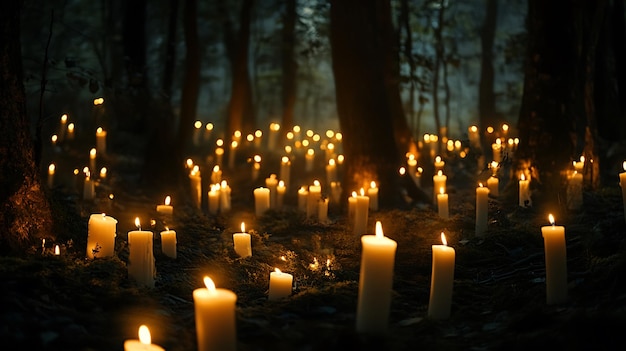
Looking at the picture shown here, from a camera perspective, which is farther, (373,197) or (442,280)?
(373,197)

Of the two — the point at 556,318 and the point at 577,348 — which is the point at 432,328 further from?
the point at 577,348

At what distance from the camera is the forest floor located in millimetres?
3146

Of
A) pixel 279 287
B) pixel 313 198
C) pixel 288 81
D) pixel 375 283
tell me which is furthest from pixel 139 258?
pixel 288 81

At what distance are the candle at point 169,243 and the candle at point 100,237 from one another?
0.89 meters

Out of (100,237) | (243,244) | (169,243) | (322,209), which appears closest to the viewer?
(100,237)

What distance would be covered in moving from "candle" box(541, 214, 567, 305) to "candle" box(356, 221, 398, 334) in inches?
49.4

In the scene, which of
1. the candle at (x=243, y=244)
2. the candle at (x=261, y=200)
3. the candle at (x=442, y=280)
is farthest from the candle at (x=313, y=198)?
the candle at (x=442, y=280)

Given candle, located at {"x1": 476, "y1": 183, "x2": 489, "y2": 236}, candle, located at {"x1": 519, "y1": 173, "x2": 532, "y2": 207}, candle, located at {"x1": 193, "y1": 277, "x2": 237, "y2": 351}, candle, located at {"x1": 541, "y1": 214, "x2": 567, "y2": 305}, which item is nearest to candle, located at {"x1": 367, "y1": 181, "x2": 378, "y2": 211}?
candle, located at {"x1": 519, "y1": 173, "x2": 532, "y2": 207}

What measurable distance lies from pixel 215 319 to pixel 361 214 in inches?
174

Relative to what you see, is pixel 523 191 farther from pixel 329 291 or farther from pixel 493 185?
pixel 329 291

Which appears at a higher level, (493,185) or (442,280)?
(493,185)

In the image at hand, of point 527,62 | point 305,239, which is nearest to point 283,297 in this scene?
point 305,239

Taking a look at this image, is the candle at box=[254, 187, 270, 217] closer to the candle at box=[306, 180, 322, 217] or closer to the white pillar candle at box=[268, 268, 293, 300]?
the candle at box=[306, 180, 322, 217]

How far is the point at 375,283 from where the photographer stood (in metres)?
3.05
